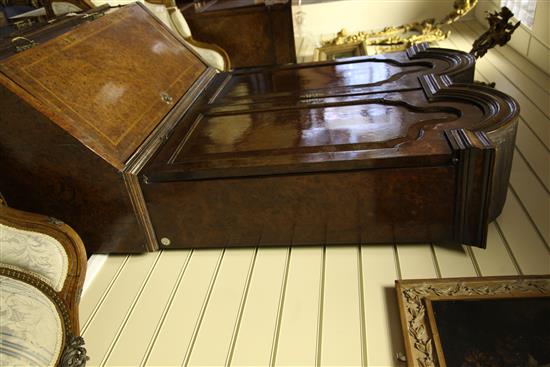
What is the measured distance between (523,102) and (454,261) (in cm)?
130

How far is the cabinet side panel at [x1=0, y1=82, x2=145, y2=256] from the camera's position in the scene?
4.02ft

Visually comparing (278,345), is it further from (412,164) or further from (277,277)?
(412,164)

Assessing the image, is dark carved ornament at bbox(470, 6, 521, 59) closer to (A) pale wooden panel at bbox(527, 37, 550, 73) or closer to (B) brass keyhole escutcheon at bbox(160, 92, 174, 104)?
(A) pale wooden panel at bbox(527, 37, 550, 73)

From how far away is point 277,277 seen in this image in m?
1.26

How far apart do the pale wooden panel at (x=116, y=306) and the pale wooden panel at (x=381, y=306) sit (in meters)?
0.67

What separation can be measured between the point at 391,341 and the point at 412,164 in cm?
45

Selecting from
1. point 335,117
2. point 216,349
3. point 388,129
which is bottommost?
point 216,349

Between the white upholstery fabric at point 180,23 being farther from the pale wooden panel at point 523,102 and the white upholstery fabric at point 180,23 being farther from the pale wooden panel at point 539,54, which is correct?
the pale wooden panel at point 539,54

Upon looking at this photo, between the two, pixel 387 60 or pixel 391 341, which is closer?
pixel 391 341

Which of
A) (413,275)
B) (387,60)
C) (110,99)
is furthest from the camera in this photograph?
(387,60)

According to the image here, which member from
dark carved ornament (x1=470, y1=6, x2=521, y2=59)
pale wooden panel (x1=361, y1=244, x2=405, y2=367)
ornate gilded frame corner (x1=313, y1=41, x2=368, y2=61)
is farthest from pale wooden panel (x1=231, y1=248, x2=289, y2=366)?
ornate gilded frame corner (x1=313, y1=41, x2=368, y2=61)

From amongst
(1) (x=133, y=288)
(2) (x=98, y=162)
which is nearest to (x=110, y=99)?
(2) (x=98, y=162)

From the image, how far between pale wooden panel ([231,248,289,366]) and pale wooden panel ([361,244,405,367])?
0.24m

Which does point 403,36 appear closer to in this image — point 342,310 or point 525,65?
point 525,65
